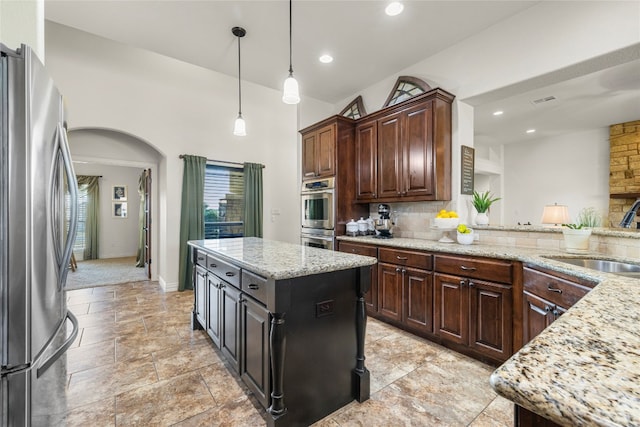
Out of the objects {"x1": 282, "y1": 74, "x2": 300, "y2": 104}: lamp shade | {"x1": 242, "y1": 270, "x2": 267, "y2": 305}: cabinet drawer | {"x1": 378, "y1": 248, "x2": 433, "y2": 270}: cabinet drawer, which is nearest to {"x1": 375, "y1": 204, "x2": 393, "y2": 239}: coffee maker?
{"x1": 378, "y1": 248, "x2": 433, "y2": 270}: cabinet drawer

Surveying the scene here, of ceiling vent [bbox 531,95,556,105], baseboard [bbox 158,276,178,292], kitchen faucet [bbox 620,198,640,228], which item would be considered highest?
ceiling vent [bbox 531,95,556,105]

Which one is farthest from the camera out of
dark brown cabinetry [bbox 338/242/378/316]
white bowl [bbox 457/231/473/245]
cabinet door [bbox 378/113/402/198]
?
cabinet door [bbox 378/113/402/198]

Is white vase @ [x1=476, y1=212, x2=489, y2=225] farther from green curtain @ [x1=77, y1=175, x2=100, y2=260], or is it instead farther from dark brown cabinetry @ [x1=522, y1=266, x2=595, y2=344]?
green curtain @ [x1=77, y1=175, x2=100, y2=260]

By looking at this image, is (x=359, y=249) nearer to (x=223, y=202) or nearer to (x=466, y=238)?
(x=466, y=238)

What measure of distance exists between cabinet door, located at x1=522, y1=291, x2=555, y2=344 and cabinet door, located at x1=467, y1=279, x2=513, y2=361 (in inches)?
4.3

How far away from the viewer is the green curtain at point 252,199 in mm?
5188

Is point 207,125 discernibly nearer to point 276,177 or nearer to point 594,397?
point 276,177

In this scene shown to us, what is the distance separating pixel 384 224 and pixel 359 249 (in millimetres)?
599

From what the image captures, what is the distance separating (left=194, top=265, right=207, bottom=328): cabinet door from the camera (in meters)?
2.64

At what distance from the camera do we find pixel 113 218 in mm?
7824

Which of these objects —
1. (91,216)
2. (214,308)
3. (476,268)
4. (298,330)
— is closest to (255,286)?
(298,330)

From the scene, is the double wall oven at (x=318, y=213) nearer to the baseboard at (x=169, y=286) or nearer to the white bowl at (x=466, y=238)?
the white bowl at (x=466, y=238)

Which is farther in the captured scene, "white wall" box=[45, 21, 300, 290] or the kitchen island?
"white wall" box=[45, 21, 300, 290]

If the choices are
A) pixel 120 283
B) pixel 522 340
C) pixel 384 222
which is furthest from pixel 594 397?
pixel 120 283
